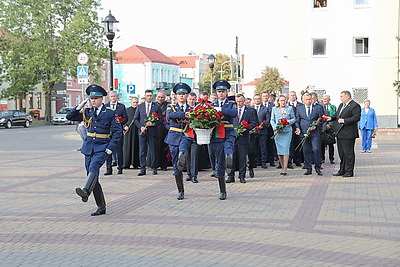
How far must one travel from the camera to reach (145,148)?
1465 cm

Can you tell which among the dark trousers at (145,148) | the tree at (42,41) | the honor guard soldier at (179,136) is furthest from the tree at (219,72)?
the honor guard soldier at (179,136)

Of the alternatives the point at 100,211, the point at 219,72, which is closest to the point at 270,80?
the point at 219,72

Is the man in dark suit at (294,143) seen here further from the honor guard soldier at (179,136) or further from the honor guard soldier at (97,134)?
the honor guard soldier at (97,134)

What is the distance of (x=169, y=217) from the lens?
9.09 m

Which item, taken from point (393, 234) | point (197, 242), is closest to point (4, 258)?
point (197, 242)

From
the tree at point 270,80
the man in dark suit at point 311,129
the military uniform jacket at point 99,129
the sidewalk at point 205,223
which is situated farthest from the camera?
the tree at point 270,80

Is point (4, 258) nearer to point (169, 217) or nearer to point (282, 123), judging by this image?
point (169, 217)

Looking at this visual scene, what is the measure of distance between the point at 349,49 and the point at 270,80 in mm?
40280

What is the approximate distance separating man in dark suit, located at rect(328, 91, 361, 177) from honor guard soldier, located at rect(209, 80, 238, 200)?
150 inches

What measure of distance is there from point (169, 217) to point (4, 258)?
2837mm

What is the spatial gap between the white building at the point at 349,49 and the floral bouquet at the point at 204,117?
93.6ft

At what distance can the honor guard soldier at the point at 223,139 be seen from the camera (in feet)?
35.1

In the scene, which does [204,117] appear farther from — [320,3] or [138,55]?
[138,55]

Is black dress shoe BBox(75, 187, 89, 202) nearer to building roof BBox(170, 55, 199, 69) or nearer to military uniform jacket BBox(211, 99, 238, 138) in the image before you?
military uniform jacket BBox(211, 99, 238, 138)
